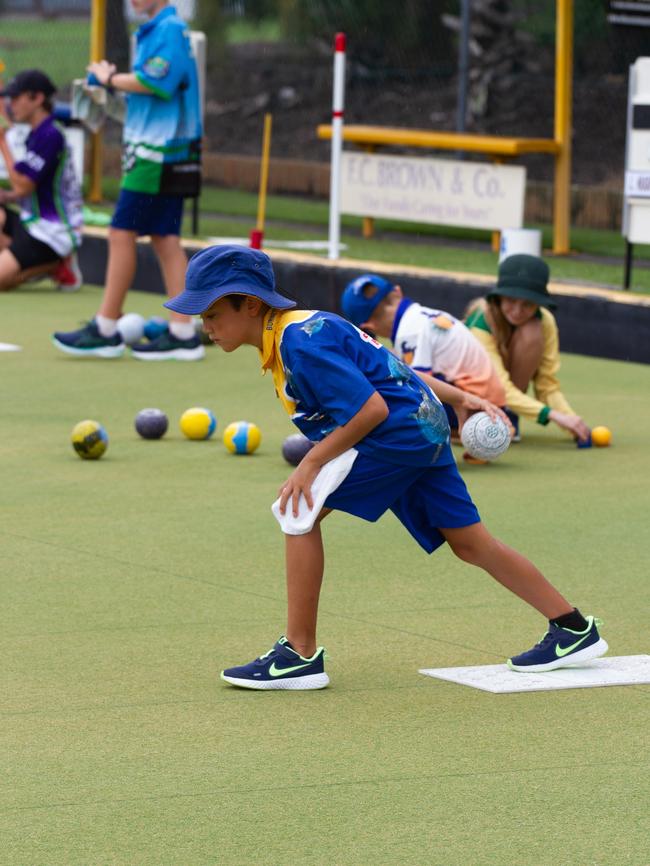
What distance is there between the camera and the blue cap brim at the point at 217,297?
4508 mm

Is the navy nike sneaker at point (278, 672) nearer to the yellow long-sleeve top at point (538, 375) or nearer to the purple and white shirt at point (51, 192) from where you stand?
the yellow long-sleeve top at point (538, 375)

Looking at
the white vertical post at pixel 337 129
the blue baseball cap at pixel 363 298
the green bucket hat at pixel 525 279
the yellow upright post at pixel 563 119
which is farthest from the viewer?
the yellow upright post at pixel 563 119

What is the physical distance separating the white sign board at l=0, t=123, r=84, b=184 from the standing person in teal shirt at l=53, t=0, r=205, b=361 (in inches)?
237

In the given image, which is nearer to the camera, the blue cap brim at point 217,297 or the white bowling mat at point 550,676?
the blue cap brim at point 217,297

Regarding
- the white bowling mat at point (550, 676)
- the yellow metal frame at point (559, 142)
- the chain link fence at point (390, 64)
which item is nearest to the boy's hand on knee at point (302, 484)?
the white bowling mat at point (550, 676)

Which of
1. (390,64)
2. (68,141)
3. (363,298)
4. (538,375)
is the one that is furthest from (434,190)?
(363,298)

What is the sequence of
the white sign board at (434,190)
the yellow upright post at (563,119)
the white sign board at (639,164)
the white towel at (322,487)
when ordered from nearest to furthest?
the white towel at (322,487), the white sign board at (639,164), the yellow upright post at (563,119), the white sign board at (434,190)

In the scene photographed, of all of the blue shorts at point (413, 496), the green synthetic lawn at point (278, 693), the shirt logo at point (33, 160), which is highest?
the shirt logo at point (33, 160)

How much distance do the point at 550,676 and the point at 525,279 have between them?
3.41 m

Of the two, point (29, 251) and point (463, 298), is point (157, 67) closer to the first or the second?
point (463, 298)

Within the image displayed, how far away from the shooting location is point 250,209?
1755 cm

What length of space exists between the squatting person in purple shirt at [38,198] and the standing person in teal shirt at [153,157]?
6.05 feet

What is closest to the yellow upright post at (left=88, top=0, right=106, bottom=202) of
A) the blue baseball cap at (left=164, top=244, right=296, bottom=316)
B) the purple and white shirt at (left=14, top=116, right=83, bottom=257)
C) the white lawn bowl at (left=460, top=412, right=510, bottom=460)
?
the purple and white shirt at (left=14, top=116, right=83, bottom=257)

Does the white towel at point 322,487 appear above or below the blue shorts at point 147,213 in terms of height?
below
